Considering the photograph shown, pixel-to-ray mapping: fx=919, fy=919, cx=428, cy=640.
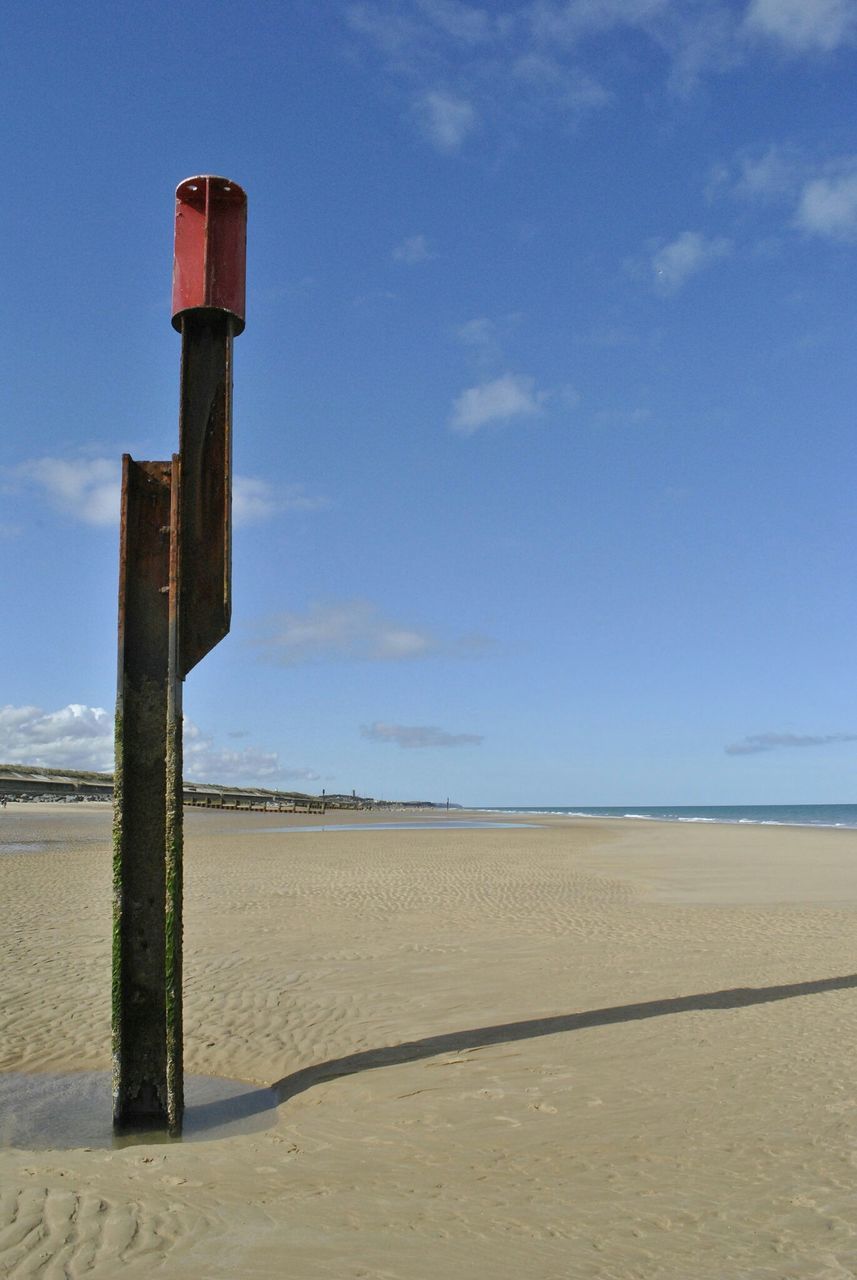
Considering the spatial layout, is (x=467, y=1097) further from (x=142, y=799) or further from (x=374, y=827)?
(x=374, y=827)

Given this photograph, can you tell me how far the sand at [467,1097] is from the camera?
3621 mm

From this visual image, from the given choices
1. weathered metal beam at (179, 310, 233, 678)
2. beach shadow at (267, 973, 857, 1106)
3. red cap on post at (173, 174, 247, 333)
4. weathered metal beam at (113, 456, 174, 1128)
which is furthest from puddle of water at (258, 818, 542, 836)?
red cap on post at (173, 174, 247, 333)

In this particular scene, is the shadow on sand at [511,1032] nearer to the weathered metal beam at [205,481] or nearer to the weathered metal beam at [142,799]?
the weathered metal beam at [142,799]

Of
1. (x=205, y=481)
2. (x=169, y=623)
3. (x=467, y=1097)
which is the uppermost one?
(x=205, y=481)

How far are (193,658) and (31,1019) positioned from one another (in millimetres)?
3916

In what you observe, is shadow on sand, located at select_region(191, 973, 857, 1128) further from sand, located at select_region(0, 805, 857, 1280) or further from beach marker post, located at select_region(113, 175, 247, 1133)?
beach marker post, located at select_region(113, 175, 247, 1133)

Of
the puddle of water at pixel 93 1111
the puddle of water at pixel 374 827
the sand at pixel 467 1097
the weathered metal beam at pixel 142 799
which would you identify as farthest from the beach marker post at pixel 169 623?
the puddle of water at pixel 374 827

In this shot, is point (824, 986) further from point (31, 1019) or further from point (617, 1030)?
point (31, 1019)

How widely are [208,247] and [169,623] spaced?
7.61ft

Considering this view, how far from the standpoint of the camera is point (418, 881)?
1781 cm

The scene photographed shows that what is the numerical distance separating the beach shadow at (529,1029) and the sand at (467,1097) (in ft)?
0.10

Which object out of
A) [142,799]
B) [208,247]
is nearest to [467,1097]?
[142,799]

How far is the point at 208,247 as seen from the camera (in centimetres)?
561

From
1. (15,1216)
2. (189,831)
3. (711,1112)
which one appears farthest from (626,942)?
(189,831)
